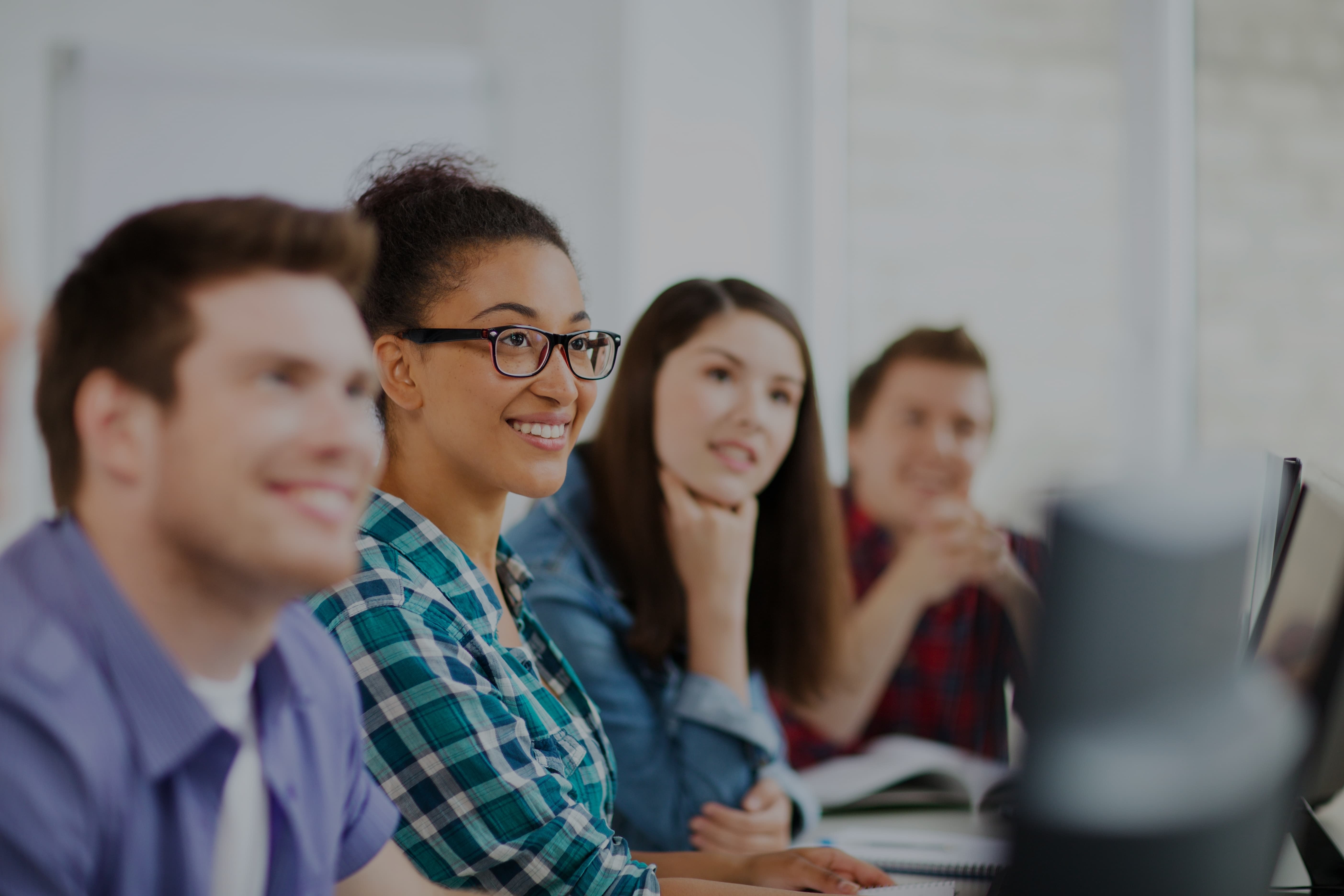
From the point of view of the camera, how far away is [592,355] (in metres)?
1.21

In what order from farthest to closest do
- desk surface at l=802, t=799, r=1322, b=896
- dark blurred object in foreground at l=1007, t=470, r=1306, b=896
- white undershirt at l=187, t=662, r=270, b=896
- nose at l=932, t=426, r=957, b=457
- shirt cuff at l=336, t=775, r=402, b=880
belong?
nose at l=932, t=426, r=957, b=457, desk surface at l=802, t=799, r=1322, b=896, shirt cuff at l=336, t=775, r=402, b=880, white undershirt at l=187, t=662, r=270, b=896, dark blurred object in foreground at l=1007, t=470, r=1306, b=896

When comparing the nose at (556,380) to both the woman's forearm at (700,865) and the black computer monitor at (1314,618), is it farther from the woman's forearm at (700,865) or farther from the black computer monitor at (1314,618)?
the black computer monitor at (1314,618)

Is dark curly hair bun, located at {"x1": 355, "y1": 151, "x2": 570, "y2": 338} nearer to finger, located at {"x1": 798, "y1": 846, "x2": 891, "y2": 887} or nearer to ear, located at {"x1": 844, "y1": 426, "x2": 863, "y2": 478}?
finger, located at {"x1": 798, "y1": 846, "x2": 891, "y2": 887}

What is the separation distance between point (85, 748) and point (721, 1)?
3251 mm

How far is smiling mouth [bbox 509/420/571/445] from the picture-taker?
1.17 meters

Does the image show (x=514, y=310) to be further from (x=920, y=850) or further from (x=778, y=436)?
(x=920, y=850)

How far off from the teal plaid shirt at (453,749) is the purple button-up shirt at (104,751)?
0.22m

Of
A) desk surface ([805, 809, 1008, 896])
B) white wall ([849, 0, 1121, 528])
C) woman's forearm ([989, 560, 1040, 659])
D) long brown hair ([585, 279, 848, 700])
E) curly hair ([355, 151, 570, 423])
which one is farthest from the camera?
white wall ([849, 0, 1121, 528])

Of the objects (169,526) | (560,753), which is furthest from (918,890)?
(169,526)

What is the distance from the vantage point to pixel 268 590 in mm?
653

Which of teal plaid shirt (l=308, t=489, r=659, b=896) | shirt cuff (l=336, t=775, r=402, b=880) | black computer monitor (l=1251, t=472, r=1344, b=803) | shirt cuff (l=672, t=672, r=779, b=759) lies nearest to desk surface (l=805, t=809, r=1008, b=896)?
shirt cuff (l=672, t=672, r=779, b=759)

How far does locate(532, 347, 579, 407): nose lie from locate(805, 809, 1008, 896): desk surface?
66cm

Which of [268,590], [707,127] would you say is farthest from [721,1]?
[268,590]

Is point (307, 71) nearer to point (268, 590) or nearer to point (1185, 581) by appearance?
point (268, 590)
